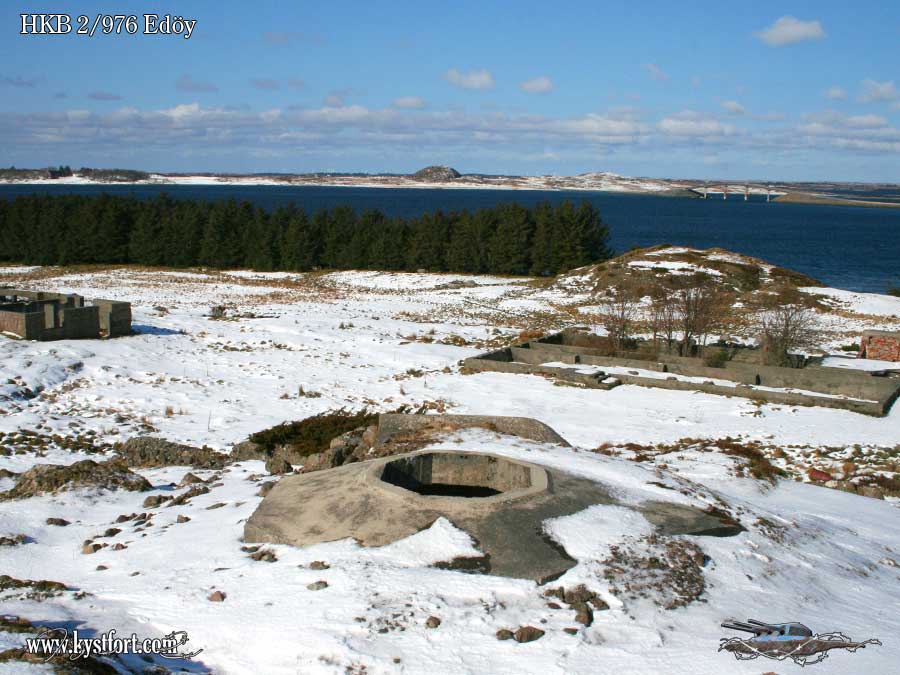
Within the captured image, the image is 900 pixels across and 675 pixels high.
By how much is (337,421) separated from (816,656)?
11.3 metres

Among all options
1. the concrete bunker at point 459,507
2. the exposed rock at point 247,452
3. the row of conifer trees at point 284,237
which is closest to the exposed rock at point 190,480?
the exposed rock at point 247,452

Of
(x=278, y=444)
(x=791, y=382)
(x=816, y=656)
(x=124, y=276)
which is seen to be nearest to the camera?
(x=816, y=656)

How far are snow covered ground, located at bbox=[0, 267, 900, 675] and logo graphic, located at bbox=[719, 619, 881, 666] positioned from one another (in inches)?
5.3

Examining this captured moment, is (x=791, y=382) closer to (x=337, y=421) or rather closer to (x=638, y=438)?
(x=638, y=438)

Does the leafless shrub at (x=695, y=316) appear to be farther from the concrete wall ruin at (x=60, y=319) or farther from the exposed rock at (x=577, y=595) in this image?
the exposed rock at (x=577, y=595)

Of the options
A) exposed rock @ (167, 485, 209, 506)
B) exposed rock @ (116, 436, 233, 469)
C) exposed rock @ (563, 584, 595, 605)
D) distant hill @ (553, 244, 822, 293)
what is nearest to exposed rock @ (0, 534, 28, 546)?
exposed rock @ (167, 485, 209, 506)

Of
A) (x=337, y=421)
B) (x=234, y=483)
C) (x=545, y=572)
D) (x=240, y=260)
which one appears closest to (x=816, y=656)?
(x=545, y=572)

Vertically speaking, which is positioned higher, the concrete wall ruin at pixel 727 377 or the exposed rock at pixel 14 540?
the concrete wall ruin at pixel 727 377

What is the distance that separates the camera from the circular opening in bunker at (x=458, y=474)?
36.3 feet

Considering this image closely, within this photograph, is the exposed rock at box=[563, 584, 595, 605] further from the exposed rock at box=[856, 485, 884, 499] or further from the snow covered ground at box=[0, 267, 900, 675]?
the exposed rock at box=[856, 485, 884, 499]

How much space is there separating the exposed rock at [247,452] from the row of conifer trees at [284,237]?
42274 mm

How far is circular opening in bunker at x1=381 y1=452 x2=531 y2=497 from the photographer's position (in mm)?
11055

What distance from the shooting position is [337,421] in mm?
16844

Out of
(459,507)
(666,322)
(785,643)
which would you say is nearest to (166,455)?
(459,507)
